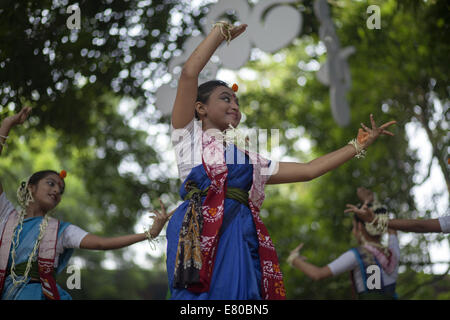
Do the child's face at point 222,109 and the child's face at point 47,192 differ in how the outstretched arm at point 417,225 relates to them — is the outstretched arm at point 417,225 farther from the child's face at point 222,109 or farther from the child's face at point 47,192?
the child's face at point 47,192

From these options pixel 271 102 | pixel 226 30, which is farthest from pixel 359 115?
pixel 226 30

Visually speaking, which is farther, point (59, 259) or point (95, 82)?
point (95, 82)

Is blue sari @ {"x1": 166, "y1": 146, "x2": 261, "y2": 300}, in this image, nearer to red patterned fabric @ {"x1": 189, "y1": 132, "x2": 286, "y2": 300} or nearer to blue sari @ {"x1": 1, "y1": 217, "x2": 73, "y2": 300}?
red patterned fabric @ {"x1": 189, "y1": 132, "x2": 286, "y2": 300}

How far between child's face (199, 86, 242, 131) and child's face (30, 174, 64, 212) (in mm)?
1418

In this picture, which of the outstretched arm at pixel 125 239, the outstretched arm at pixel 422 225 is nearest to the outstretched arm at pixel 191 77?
the outstretched arm at pixel 125 239

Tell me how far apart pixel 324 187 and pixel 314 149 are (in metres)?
0.86

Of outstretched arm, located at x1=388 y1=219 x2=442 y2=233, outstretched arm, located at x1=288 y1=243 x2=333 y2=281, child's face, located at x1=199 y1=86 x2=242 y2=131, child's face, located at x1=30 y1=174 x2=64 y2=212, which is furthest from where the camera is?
outstretched arm, located at x1=288 y1=243 x2=333 y2=281

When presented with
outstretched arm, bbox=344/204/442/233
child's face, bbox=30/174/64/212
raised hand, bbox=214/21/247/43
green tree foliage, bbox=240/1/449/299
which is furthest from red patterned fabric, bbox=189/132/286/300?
green tree foliage, bbox=240/1/449/299

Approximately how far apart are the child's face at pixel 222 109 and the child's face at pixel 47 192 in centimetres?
142

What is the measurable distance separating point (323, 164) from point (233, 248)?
575mm

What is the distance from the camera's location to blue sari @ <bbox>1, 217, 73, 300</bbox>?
3127 mm
